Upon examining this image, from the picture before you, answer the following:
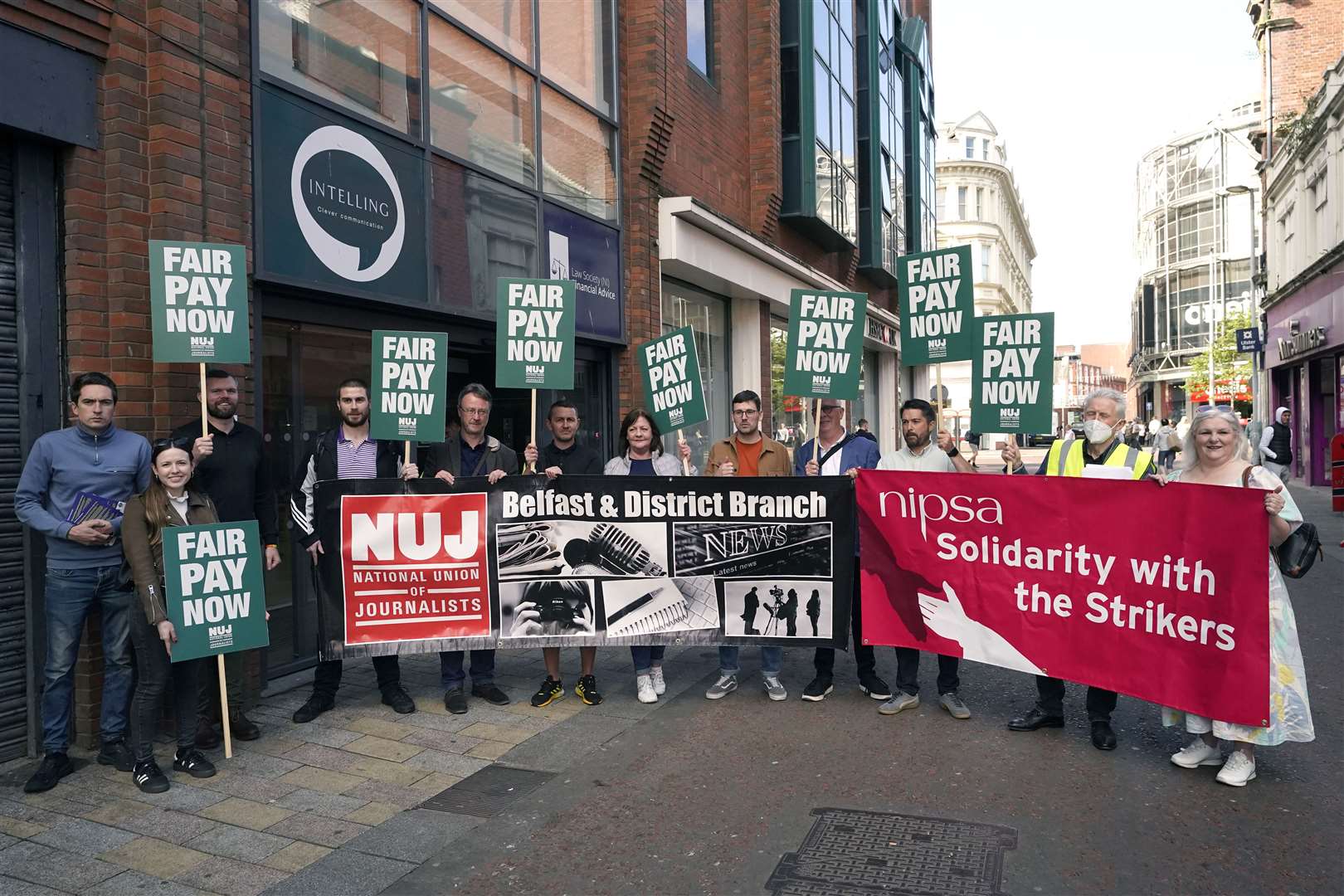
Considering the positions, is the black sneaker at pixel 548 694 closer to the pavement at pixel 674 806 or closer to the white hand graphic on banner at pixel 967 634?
the pavement at pixel 674 806

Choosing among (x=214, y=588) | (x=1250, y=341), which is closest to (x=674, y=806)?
(x=214, y=588)

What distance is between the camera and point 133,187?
548 cm

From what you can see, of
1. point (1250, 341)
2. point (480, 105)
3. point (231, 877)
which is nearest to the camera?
point (231, 877)

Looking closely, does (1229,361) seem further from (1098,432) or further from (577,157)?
(1098,432)

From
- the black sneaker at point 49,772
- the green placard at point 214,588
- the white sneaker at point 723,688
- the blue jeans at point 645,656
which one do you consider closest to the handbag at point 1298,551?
the white sneaker at point 723,688

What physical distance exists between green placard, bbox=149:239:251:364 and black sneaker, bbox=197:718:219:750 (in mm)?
2018

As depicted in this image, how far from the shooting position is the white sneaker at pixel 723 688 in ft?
20.7

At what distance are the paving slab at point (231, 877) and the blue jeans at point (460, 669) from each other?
7.27ft

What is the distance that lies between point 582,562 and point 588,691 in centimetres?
83

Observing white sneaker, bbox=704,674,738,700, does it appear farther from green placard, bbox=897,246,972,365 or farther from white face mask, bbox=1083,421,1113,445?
green placard, bbox=897,246,972,365

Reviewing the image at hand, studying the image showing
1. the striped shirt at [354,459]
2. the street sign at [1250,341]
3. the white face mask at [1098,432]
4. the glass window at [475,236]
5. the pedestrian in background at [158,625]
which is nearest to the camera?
the pedestrian in background at [158,625]

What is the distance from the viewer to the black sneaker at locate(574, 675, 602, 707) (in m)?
6.19

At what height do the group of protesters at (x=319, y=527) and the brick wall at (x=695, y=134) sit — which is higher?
the brick wall at (x=695, y=134)

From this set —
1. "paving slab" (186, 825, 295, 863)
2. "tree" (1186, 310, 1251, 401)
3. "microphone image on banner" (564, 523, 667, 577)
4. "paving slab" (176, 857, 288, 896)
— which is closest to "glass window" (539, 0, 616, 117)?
"microphone image on banner" (564, 523, 667, 577)
